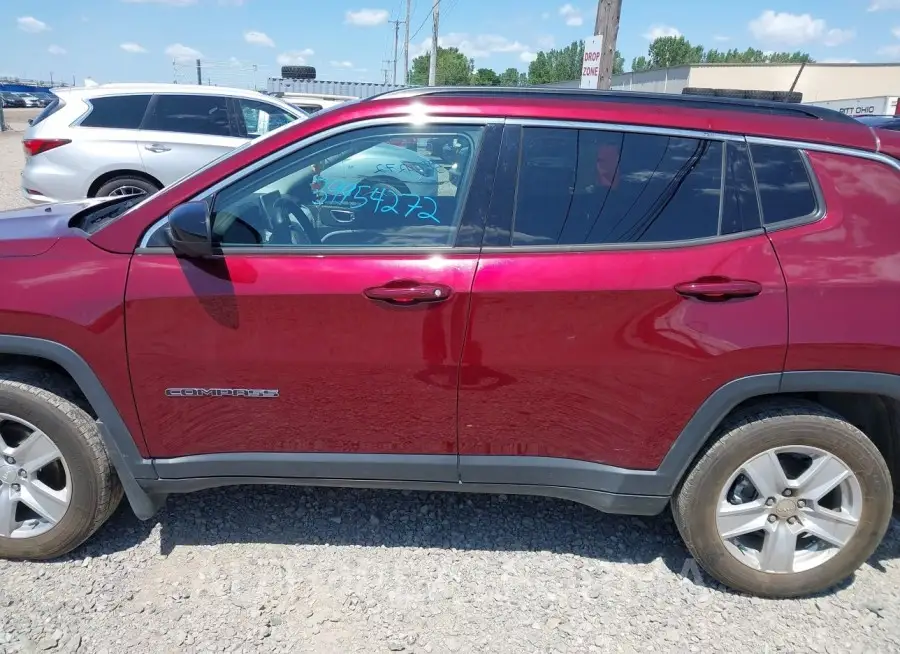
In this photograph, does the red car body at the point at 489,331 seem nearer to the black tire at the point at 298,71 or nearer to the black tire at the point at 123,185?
the black tire at the point at 123,185

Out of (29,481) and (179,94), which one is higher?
(179,94)

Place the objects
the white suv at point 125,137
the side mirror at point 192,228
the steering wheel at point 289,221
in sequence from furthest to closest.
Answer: the white suv at point 125,137, the steering wheel at point 289,221, the side mirror at point 192,228

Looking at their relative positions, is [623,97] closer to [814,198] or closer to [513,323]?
[814,198]

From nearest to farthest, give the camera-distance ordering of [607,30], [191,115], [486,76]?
[607,30], [191,115], [486,76]

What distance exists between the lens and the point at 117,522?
2.85 m

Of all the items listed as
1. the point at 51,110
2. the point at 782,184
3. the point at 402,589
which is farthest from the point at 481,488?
the point at 51,110

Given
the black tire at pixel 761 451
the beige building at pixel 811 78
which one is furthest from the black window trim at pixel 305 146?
the beige building at pixel 811 78

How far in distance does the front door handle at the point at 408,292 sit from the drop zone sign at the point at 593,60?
547 centimetres

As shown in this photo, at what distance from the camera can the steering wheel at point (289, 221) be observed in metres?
2.40

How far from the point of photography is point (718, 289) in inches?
86.7

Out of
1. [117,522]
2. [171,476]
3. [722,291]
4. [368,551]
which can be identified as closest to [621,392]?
[722,291]

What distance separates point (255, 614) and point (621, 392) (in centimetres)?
158

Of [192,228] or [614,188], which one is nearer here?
[192,228]

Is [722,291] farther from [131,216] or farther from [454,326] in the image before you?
[131,216]
